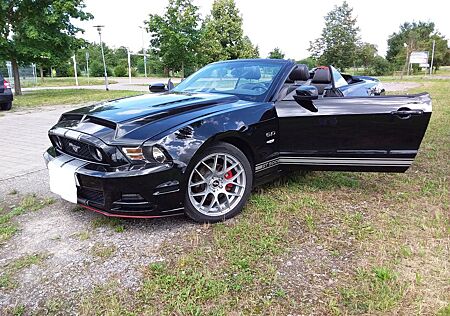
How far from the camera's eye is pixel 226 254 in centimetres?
253

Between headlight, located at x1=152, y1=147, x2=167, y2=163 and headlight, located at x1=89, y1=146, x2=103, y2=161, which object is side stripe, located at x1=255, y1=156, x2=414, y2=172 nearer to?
headlight, located at x1=152, y1=147, x2=167, y2=163

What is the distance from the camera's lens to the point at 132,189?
103 inches

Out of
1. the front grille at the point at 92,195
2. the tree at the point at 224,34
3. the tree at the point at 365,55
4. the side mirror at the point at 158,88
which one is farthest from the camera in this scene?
the tree at the point at 365,55

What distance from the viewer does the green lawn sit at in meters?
2.04

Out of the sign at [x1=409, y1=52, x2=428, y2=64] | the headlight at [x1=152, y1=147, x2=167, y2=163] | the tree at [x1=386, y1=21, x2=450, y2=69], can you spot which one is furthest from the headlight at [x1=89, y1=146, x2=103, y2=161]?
the tree at [x1=386, y1=21, x2=450, y2=69]

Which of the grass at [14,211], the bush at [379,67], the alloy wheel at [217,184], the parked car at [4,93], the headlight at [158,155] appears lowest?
the grass at [14,211]

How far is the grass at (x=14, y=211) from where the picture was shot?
2.95 m

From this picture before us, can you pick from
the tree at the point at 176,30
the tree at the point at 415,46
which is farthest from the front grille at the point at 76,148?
the tree at the point at 415,46

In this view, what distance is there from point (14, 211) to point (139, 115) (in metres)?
1.59

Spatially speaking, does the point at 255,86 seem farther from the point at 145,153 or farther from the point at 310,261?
the point at 310,261

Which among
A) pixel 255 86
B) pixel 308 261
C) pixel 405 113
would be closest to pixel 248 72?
pixel 255 86

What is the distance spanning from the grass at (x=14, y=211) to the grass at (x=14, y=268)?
0.42 m

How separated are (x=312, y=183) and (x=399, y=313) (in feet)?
6.70

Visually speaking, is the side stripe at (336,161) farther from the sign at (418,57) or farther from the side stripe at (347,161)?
the sign at (418,57)
